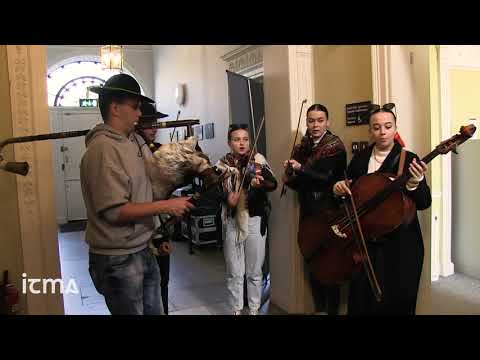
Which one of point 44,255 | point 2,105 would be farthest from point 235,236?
point 2,105

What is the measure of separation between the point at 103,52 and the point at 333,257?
11.9ft

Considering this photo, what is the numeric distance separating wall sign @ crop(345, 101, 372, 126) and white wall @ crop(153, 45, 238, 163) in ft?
6.23

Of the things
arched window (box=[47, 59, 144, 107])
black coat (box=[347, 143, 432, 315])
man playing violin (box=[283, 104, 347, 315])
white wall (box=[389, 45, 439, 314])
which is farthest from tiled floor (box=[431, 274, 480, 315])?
arched window (box=[47, 59, 144, 107])

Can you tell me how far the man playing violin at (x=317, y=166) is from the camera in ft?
6.20

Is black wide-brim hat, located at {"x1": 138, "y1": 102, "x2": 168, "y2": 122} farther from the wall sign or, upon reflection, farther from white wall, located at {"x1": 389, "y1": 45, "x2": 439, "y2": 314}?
white wall, located at {"x1": 389, "y1": 45, "x2": 439, "y2": 314}

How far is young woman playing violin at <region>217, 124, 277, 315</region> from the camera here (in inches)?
80.4

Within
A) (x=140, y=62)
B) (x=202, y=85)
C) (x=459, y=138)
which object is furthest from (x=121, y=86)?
(x=140, y=62)

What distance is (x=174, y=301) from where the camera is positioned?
2.66 metres

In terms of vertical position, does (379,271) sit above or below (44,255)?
below

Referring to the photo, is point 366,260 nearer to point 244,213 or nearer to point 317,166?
point 317,166

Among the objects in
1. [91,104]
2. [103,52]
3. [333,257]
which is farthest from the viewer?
[91,104]

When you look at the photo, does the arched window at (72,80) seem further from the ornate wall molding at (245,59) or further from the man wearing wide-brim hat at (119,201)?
the man wearing wide-brim hat at (119,201)

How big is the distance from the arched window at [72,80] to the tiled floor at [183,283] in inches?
108

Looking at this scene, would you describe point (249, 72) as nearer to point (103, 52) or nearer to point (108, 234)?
point (103, 52)
